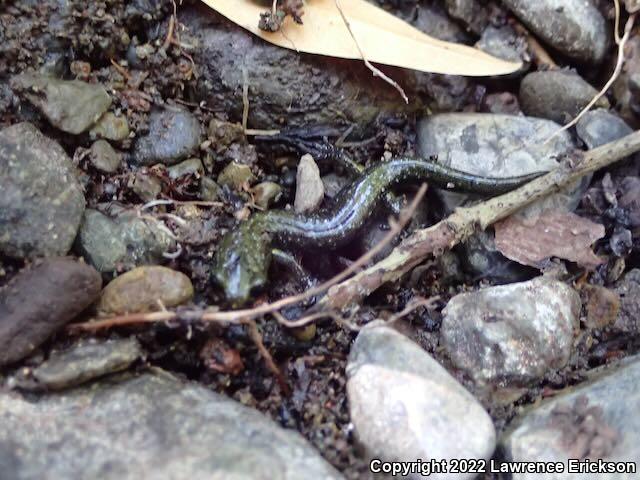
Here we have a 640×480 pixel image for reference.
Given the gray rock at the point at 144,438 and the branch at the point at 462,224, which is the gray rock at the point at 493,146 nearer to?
the branch at the point at 462,224

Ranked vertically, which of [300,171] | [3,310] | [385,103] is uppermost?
[385,103]

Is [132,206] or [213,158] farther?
[213,158]

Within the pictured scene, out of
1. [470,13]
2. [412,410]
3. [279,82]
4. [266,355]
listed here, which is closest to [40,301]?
[266,355]

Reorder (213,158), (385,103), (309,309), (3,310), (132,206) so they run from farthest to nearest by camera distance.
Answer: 1. (385,103)
2. (213,158)
3. (132,206)
4. (309,309)
5. (3,310)

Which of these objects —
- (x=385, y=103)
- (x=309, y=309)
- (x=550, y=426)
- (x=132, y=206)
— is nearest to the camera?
(x=550, y=426)

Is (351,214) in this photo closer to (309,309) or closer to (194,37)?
(309,309)

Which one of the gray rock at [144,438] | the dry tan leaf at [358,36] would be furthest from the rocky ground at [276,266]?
the dry tan leaf at [358,36]

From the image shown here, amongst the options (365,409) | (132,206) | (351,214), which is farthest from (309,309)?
(132,206)
